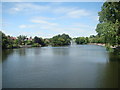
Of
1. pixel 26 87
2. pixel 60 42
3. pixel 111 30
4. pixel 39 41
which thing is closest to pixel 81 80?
pixel 26 87

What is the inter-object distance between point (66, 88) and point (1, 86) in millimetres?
2365

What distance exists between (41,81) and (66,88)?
116 cm

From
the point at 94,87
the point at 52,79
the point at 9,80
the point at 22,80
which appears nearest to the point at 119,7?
the point at 94,87

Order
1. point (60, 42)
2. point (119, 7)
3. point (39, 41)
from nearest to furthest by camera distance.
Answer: point (119, 7), point (39, 41), point (60, 42)

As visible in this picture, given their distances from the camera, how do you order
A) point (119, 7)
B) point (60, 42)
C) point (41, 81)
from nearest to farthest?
point (41, 81) → point (119, 7) → point (60, 42)

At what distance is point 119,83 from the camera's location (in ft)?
15.0

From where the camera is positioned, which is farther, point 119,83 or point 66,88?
point 119,83

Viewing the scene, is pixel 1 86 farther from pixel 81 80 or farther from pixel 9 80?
pixel 81 80

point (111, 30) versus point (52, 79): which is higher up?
point (111, 30)

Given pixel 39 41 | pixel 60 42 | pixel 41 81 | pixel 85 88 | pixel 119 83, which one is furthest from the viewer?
pixel 60 42

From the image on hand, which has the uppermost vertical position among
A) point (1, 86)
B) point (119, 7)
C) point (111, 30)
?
point (119, 7)

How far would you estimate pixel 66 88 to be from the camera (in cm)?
425

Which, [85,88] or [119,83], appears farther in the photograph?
[119,83]

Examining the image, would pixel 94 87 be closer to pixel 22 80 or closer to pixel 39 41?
pixel 22 80
